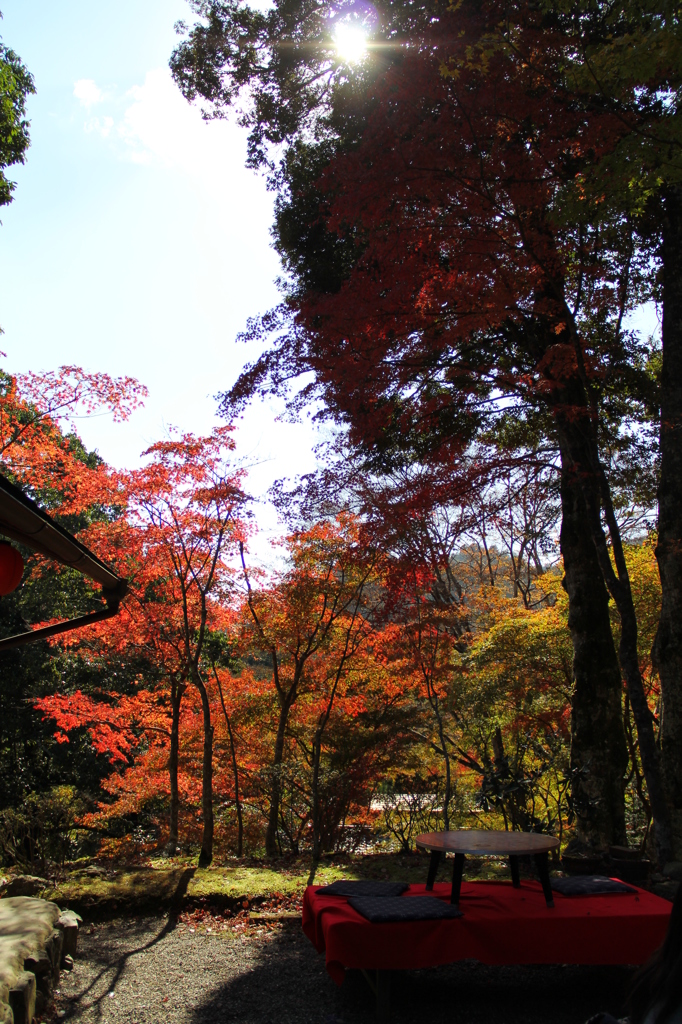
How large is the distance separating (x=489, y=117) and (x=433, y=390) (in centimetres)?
332

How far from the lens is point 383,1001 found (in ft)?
10.3

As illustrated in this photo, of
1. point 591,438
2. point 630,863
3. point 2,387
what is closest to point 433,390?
point 591,438

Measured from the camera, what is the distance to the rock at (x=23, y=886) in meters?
4.81

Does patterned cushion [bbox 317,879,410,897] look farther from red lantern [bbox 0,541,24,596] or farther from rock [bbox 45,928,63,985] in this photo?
red lantern [bbox 0,541,24,596]

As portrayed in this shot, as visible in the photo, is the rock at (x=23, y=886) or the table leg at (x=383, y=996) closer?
the table leg at (x=383, y=996)

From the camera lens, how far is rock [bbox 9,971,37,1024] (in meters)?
2.79

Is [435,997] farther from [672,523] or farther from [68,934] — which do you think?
[672,523]

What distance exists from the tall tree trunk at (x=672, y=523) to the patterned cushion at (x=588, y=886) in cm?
164

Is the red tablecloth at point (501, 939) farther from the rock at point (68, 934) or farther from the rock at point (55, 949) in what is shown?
the rock at point (68, 934)

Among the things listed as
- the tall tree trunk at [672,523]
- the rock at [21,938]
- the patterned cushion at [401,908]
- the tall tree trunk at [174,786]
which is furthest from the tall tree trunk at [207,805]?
the tall tree trunk at [672,523]

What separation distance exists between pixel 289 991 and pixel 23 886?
2462 millimetres

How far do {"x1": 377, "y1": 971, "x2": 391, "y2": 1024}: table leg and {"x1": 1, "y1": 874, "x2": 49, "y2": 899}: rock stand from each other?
3.06 meters

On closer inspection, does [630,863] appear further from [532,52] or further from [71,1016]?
[532,52]

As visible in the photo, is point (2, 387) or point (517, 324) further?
point (2, 387)
